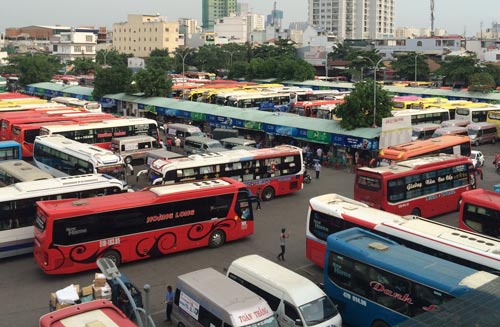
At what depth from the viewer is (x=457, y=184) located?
19.9 m

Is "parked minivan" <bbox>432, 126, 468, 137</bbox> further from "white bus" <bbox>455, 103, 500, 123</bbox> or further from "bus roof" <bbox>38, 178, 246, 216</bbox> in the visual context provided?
"bus roof" <bbox>38, 178, 246, 216</bbox>

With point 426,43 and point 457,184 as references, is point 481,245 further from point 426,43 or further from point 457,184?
point 426,43

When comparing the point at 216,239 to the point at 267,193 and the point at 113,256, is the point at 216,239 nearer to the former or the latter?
the point at 113,256

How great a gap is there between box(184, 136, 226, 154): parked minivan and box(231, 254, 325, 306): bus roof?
594 inches

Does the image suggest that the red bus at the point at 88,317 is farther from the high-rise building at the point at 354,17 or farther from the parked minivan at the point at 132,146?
the high-rise building at the point at 354,17

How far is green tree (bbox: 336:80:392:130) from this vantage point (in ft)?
91.5

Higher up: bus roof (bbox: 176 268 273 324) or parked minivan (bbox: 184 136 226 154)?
parked minivan (bbox: 184 136 226 154)

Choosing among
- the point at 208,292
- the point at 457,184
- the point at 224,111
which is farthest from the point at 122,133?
the point at 208,292

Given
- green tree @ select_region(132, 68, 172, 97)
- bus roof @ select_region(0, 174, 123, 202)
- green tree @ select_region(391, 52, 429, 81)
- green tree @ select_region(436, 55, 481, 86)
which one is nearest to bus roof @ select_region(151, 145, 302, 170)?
bus roof @ select_region(0, 174, 123, 202)

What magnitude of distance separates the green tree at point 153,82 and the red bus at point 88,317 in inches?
1370

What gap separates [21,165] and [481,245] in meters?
15.9

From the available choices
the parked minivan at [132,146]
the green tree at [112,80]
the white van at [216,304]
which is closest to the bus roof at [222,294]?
the white van at [216,304]

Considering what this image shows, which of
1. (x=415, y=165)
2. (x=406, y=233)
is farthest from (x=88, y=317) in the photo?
(x=415, y=165)

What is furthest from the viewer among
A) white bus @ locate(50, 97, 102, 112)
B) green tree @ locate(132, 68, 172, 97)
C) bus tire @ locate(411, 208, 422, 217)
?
green tree @ locate(132, 68, 172, 97)
